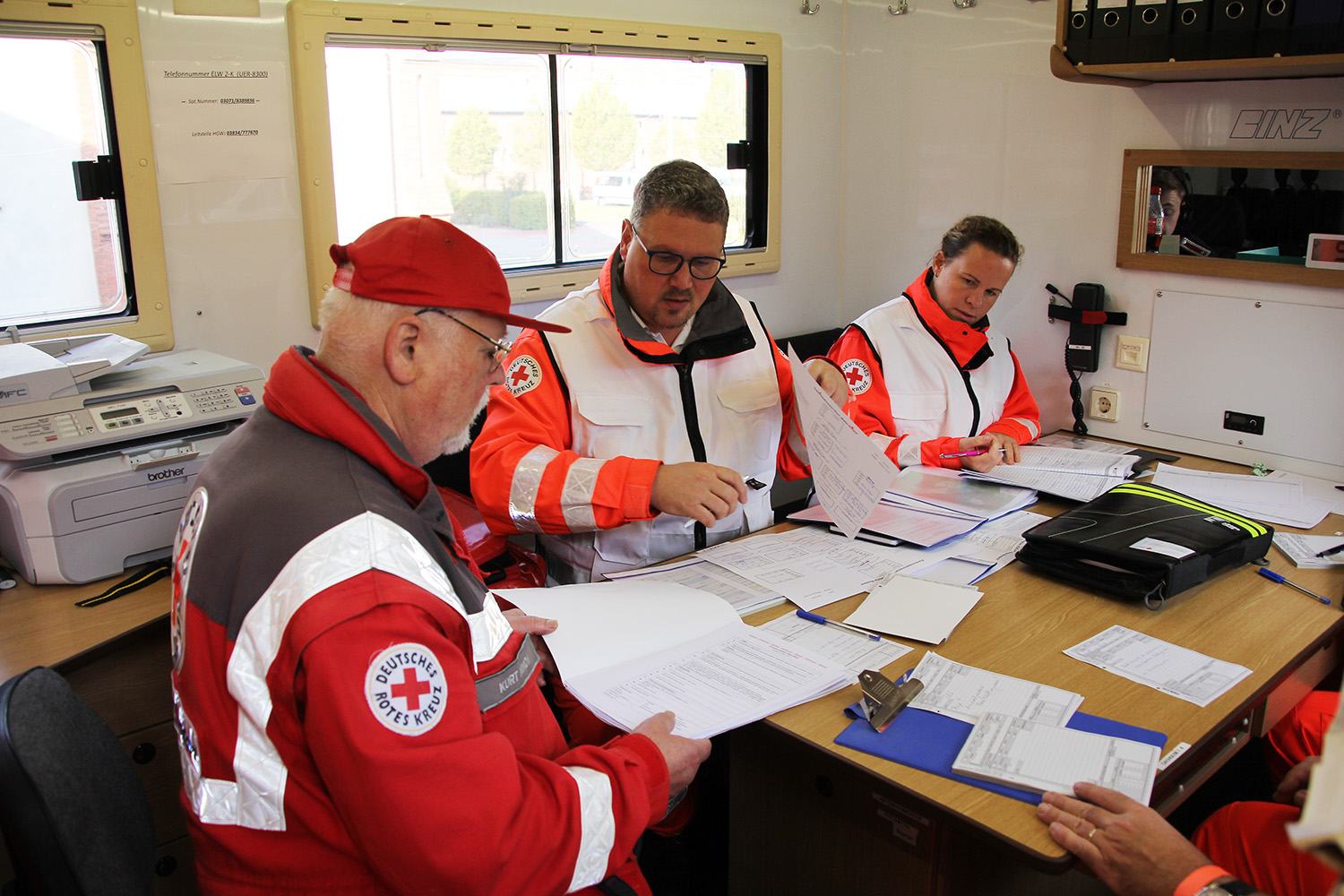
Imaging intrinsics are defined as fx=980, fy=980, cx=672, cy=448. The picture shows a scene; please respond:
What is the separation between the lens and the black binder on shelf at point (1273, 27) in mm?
2227

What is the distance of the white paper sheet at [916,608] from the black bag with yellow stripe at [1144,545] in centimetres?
21

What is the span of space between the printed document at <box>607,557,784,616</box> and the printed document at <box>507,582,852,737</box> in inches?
1.9

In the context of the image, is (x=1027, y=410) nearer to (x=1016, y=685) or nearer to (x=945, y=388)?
(x=945, y=388)

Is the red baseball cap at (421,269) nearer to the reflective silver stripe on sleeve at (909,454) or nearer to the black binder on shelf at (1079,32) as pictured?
the reflective silver stripe on sleeve at (909,454)

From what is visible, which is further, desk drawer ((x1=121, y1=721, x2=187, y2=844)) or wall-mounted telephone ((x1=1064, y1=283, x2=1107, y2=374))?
wall-mounted telephone ((x1=1064, y1=283, x2=1107, y2=374))

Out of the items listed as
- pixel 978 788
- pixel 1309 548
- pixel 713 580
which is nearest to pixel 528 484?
pixel 713 580

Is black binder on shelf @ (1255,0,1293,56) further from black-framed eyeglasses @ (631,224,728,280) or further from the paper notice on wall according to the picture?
the paper notice on wall

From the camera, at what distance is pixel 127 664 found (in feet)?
6.26

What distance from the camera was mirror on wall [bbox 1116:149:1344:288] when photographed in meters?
2.62

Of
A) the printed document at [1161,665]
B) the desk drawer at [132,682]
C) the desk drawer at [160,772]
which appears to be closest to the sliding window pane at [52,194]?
the desk drawer at [132,682]

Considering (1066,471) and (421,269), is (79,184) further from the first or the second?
(1066,471)

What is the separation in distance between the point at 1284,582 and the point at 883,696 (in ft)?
3.32

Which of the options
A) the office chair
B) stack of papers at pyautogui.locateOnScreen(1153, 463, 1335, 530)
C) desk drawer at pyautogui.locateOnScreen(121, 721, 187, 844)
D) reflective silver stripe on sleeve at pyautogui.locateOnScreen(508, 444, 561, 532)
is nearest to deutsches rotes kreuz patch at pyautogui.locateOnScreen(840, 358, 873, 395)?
stack of papers at pyautogui.locateOnScreen(1153, 463, 1335, 530)

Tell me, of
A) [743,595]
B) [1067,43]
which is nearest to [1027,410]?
[1067,43]
